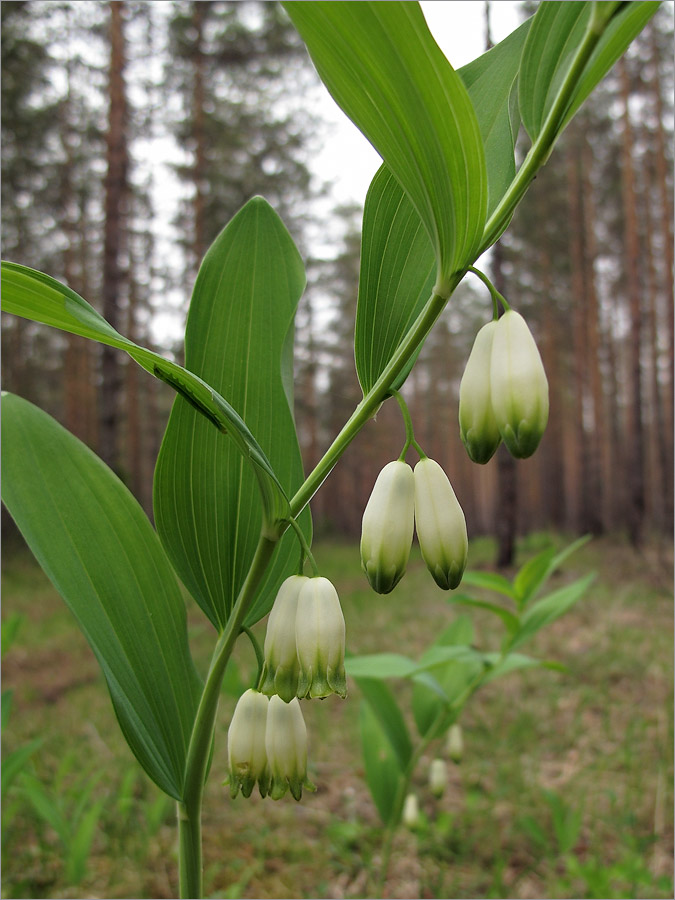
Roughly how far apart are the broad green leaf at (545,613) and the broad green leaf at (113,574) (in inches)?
31.9

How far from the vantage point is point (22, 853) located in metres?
1.90

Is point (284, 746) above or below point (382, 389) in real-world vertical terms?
below

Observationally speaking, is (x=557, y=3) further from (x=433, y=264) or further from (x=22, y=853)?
(x=22, y=853)

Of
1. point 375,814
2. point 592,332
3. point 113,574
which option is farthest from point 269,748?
point 592,332

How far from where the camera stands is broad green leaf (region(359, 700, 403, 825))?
1.50 m

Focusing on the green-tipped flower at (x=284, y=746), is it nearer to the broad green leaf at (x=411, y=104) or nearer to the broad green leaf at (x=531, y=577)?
the broad green leaf at (x=411, y=104)

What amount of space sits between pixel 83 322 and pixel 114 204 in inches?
289

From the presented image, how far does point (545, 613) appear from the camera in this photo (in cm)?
138

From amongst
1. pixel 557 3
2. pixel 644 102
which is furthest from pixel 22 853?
pixel 644 102

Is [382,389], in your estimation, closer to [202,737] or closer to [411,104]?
[411,104]

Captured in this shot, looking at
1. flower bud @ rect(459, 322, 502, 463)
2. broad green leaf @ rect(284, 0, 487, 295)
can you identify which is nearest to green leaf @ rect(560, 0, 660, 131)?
broad green leaf @ rect(284, 0, 487, 295)

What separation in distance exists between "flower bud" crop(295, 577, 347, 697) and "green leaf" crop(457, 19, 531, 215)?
468mm

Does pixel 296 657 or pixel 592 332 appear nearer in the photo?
pixel 296 657

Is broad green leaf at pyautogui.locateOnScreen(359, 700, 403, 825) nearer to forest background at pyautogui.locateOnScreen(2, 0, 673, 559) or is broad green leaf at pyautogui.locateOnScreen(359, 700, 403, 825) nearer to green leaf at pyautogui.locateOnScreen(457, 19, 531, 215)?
green leaf at pyautogui.locateOnScreen(457, 19, 531, 215)
